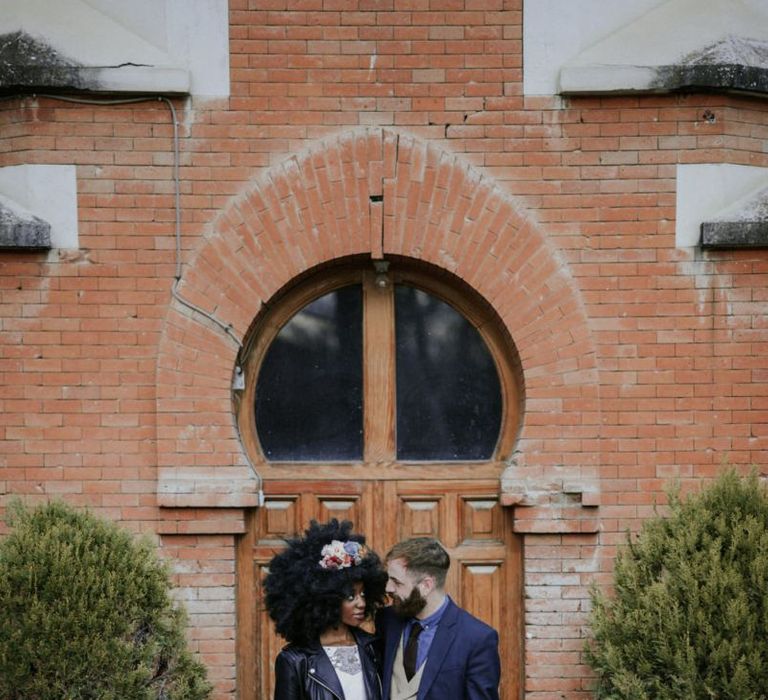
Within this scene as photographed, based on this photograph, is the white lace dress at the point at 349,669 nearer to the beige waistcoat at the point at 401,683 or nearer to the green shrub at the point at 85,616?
the beige waistcoat at the point at 401,683

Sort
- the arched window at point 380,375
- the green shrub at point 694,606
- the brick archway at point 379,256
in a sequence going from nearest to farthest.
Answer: the green shrub at point 694,606
the brick archway at point 379,256
the arched window at point 380,375

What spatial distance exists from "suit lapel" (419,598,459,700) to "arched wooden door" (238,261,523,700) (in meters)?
1.56

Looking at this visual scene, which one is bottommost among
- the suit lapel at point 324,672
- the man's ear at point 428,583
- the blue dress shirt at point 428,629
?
the suit lapel at point 324,672

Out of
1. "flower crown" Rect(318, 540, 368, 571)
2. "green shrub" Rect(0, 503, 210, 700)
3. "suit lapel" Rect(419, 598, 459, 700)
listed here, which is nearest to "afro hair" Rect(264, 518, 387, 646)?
"flower crown" Rect(318, 540, 368, 571)

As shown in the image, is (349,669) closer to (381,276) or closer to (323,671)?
(323,671)

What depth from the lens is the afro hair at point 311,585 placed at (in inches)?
187

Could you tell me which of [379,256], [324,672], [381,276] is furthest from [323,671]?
[381,276]

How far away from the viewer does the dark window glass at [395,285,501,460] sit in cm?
655

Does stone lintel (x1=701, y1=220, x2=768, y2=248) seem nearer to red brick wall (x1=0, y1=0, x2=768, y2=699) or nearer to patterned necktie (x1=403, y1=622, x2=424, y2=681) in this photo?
red brick wall (x1=0, y1=0, x2=768, y2=699)

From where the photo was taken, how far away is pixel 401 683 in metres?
4.86

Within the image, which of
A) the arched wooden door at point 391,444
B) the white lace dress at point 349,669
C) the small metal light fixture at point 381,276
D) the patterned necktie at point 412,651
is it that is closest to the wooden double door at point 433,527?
the arched wooden door at point 391,444

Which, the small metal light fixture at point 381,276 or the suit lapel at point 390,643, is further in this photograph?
the small metal light fixture at point 381,276

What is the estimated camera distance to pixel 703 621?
16.8 ft

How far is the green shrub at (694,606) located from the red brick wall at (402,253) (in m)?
0.68
